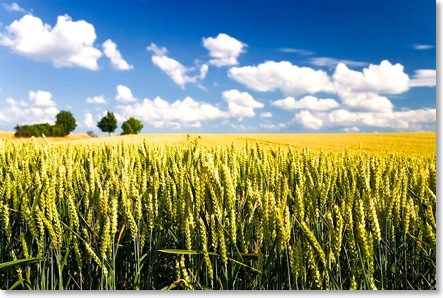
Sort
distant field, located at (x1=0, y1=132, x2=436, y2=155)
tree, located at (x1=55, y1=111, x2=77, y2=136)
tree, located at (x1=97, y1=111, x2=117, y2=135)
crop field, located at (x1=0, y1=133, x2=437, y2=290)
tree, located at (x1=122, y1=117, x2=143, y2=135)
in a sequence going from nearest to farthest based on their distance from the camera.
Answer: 1. crop field, located at (x1=0, y1=133, x2=437, y2=290)
2. distant field, located at (x1=0, y1=132, x2=436, y2=155)
3. tree, located at (x1=97, y1=111, x2=117, y2=135)
4. tree, located at (x1=55, y1=111, x2=77, y2=136)
5. tree, located at (x1=122, y1=117, x2=143, y2=135)

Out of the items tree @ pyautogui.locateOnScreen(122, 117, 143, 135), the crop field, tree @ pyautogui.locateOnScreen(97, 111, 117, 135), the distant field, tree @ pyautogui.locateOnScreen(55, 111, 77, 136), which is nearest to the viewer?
the crop field

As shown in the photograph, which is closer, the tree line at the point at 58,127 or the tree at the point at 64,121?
the tree line at the point at 58,127

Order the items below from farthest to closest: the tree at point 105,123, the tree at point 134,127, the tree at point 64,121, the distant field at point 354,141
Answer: the tree at point 134,127 → the tree at point 64,121 → the tree at point 105,123 → the distant field at point 354,141

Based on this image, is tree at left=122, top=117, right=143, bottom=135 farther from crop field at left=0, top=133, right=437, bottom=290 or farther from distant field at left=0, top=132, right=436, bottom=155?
crop field at left=0, top=133, right=437, bottom=290

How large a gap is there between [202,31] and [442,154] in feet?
3.73

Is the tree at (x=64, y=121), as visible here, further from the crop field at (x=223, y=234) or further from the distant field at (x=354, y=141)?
the crop field at (x=223, y=234)

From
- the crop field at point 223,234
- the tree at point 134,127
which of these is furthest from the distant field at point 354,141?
the tree at point 134,127

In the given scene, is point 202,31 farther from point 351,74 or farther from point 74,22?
point 351,74

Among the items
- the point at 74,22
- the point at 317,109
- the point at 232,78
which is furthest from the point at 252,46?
the point at 74,22

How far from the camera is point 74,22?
2094 mm

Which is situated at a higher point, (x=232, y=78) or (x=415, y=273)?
(x=232, y=78)

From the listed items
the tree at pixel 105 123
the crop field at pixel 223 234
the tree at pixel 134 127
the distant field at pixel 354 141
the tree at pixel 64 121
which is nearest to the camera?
the crop field at pixel 223 234

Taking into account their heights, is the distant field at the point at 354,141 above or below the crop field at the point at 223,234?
above

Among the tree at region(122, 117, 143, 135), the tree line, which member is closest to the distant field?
the tree line
